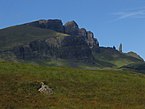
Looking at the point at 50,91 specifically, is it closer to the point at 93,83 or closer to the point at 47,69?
the point at 93,83

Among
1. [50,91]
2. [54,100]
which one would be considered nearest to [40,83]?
[50,91]

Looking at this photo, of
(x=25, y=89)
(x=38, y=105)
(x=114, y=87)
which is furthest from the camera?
(x=114, y=87)

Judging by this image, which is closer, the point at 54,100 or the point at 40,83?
the point at 54,100

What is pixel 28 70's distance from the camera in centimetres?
6681

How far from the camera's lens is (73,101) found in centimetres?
4956

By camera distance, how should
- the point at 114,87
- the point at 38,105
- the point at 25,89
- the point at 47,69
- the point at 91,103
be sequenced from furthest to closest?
the point at 47,69 → the point at 114,87 → the point at 25,89 → the point at 91,103 → the point at 38,105

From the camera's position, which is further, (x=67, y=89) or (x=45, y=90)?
(x=67, y=89)

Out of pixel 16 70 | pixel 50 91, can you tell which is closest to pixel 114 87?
pixel 50 91

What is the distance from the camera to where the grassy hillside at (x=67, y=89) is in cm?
4756

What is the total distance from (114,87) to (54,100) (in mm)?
16852

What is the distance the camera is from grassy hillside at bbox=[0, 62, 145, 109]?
47.6m

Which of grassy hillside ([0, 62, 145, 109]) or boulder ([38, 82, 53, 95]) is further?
boulder ([38, 82, 53, 95])

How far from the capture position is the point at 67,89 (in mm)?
57656

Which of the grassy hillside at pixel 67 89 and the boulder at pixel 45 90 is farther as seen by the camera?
the boulder at pixel 45 90
